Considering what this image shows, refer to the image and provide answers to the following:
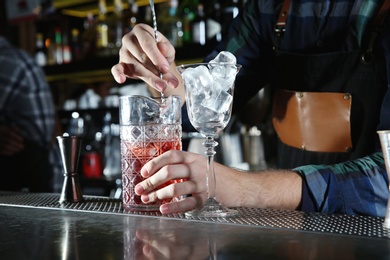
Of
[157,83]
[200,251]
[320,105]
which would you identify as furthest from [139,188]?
[320,105]

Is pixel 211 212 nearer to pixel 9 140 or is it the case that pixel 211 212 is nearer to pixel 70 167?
pixel 70 167

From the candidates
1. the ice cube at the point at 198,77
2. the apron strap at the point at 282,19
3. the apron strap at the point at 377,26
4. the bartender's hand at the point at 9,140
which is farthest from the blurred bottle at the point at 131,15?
the ice cube at the point at 198,77

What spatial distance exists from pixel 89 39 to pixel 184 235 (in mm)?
3623

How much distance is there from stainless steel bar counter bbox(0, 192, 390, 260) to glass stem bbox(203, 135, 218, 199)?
0.07 meters

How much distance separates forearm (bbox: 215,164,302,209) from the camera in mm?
1280

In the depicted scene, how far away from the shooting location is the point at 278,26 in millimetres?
1822

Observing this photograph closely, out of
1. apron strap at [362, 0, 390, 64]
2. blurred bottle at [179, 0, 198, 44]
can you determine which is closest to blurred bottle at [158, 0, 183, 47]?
blurred bottle at [179, 0, 198, 44]

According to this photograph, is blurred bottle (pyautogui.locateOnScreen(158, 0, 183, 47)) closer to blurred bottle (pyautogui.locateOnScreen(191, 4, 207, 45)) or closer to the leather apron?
blurred bottle (pyautogui.locateOnScreen(191, 4, 207, 45))

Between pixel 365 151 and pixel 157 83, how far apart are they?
2.16 feet

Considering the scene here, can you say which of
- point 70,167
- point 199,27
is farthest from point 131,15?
point 70,167

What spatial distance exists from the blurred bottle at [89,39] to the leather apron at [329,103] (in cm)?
269

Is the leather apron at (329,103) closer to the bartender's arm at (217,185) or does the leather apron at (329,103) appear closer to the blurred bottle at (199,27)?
the bartender's arm at (217,185)

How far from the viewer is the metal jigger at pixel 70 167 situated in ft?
4.47

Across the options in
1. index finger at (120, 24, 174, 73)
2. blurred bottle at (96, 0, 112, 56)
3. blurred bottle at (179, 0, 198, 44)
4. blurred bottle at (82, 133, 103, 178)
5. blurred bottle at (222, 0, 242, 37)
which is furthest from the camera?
blurred bottle at (96, 0, 112, 56)
